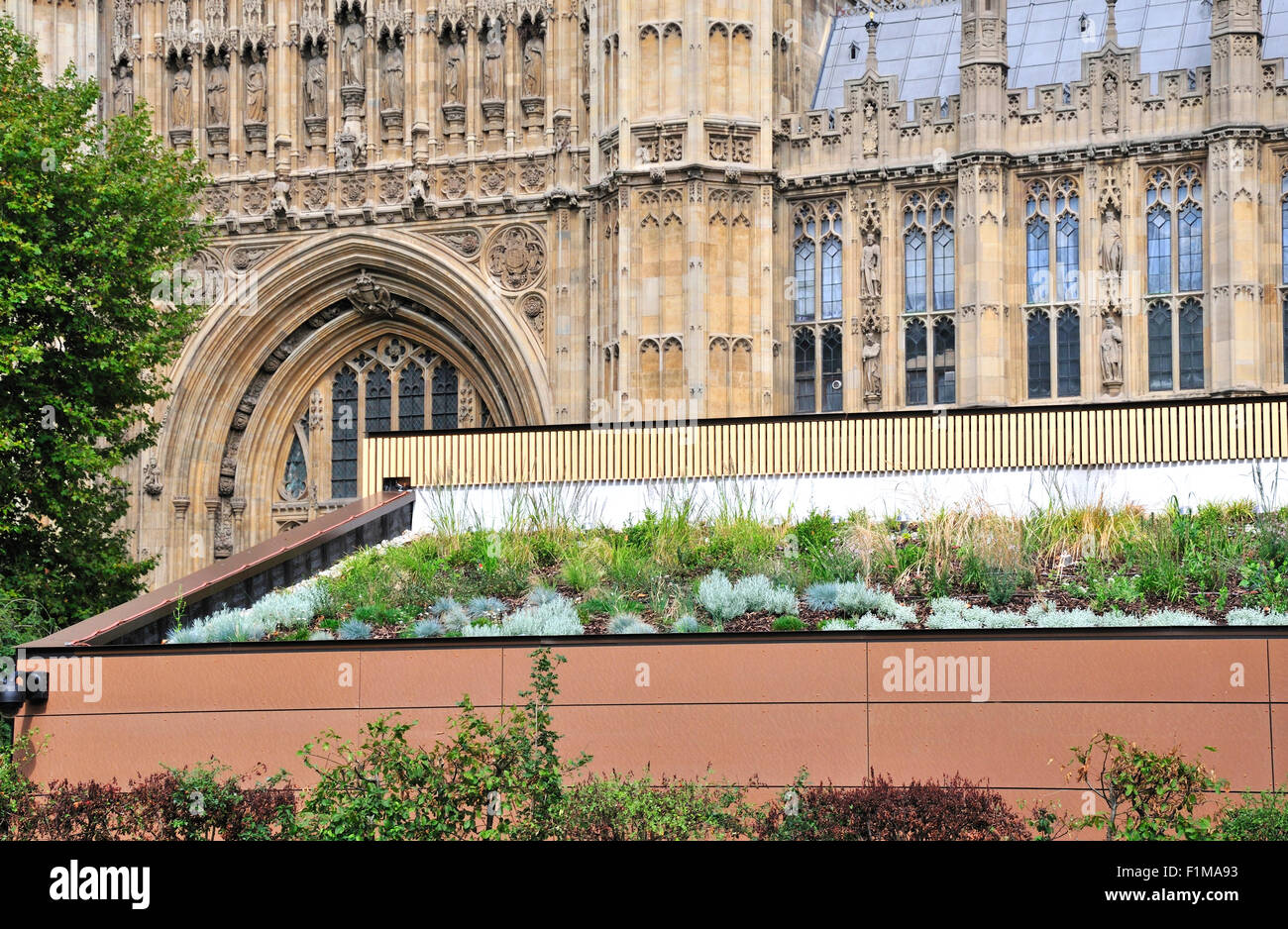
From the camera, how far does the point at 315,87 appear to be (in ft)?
102

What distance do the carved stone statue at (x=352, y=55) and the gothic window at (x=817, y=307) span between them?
8.15m

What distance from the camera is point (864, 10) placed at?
106 ft

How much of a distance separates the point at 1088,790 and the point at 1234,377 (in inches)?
519

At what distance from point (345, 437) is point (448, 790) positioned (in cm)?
1965

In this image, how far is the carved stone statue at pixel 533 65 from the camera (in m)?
29.6

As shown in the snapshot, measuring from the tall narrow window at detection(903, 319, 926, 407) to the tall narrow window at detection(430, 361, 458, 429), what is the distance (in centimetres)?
782

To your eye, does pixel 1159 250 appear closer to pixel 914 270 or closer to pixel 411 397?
pixel 914 270

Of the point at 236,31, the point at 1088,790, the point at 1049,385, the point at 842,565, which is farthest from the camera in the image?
the point at 236,31

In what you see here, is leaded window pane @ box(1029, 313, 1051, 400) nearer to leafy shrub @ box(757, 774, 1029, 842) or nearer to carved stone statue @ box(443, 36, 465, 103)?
carved stone statue @ box(443, 36, 465, 103)

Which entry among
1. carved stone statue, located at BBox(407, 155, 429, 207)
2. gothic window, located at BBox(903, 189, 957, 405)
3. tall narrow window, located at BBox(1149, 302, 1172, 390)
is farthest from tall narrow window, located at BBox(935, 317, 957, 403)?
carved stone statue, located at BBox(407, 155, 429, 207)

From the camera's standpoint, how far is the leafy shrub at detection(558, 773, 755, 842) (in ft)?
40.1

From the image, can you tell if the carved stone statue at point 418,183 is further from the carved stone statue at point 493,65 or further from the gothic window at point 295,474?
the gothic window at point 295,474
